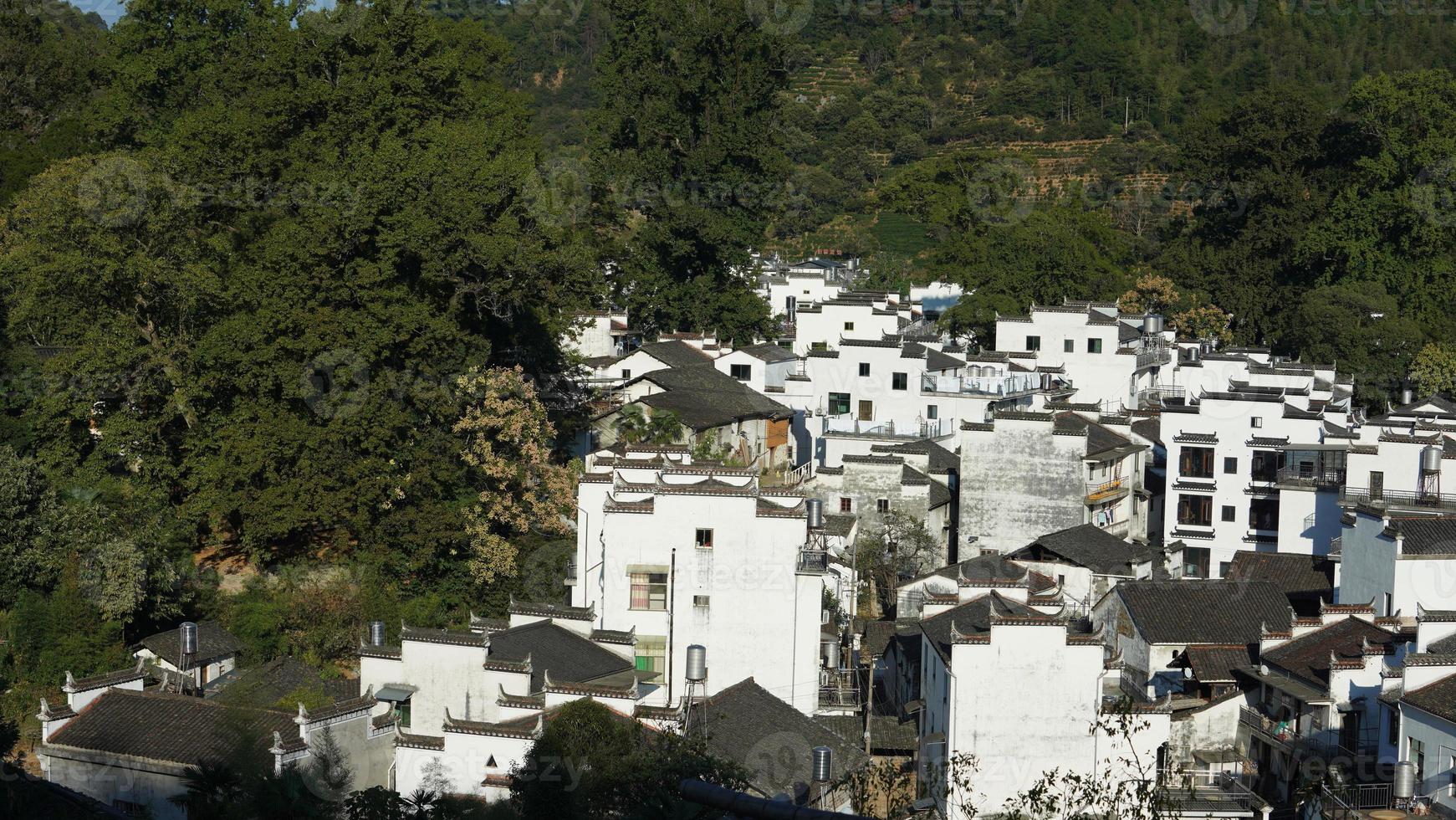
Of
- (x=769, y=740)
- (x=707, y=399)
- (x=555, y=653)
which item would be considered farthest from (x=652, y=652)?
(x=707, y=399)

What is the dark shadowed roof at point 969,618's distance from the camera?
25.0 meters

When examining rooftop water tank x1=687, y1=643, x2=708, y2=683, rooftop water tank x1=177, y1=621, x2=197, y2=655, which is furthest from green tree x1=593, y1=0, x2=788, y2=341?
rooftop water tank x1=687, y1=643, x2=708, y2=683

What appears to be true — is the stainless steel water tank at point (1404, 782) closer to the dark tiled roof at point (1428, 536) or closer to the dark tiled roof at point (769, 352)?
the dark tiled roof at point (1428, 536)

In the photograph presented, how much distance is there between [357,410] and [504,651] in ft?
28.7

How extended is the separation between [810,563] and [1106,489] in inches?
586

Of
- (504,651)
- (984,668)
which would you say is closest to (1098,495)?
(984,668)

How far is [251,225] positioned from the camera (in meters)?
33.5

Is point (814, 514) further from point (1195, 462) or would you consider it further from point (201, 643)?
point (1195, 462)

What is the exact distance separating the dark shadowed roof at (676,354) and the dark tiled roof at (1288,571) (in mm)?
16137

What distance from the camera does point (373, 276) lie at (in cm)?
3161

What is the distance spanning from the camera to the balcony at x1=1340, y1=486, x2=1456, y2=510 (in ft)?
108

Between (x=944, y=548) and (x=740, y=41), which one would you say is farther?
(x=740, y=41)

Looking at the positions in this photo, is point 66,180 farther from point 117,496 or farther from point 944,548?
point 944,548

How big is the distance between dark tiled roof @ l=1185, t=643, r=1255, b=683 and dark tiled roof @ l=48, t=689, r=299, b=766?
568 inches
